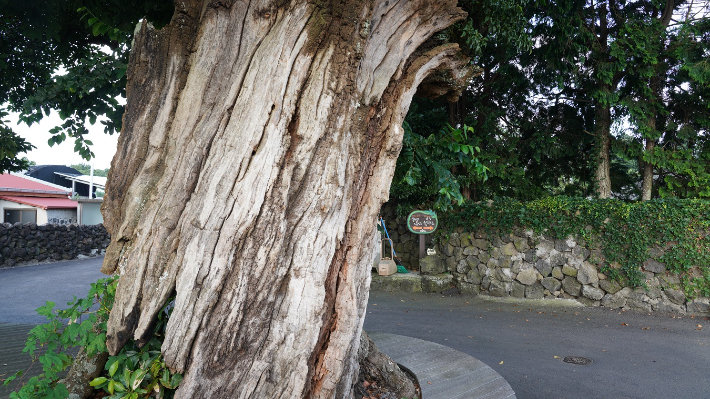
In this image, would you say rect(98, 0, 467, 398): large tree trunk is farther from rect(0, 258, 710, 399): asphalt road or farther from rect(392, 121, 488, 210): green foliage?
rect(0, 258, 710, 399): asphalt road

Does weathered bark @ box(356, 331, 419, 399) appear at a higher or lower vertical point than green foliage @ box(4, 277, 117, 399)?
lower

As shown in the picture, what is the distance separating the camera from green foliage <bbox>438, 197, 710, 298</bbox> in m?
8.33

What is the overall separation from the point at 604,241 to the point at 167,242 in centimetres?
906

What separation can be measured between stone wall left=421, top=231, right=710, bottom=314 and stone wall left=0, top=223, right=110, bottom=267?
41.6 feet

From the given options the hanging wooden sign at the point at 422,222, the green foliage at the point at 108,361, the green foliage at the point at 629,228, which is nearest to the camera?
the green foliage at the point at 108,361

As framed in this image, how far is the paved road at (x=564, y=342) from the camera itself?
16.2ft

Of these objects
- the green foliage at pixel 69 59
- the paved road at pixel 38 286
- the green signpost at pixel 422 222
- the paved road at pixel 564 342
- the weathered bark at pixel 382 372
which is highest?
the green foliage at pixel 69 59

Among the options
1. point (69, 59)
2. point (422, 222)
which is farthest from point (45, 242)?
point (422, 222)

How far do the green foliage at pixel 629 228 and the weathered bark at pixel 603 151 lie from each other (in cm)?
147

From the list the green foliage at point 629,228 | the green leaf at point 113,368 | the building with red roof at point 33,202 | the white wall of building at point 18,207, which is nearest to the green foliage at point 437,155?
the green leaf at point 113,368

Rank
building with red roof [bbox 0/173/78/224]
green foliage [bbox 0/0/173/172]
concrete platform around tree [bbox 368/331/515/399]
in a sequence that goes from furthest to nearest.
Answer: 1. building with red roof [bbox 0/173/78/224]
2. green foliage [bbox 0/0/173/172]
3. concrete platform around tree [bbox 368/331/515/399]

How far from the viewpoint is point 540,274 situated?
966cm

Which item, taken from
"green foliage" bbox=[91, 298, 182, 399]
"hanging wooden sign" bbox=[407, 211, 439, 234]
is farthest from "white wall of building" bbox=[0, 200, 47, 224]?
"green foliage" bbox=[91, 298, 182, 399]

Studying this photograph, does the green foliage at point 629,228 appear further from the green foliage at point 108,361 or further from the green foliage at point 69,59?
the green foliage at point 108,361
